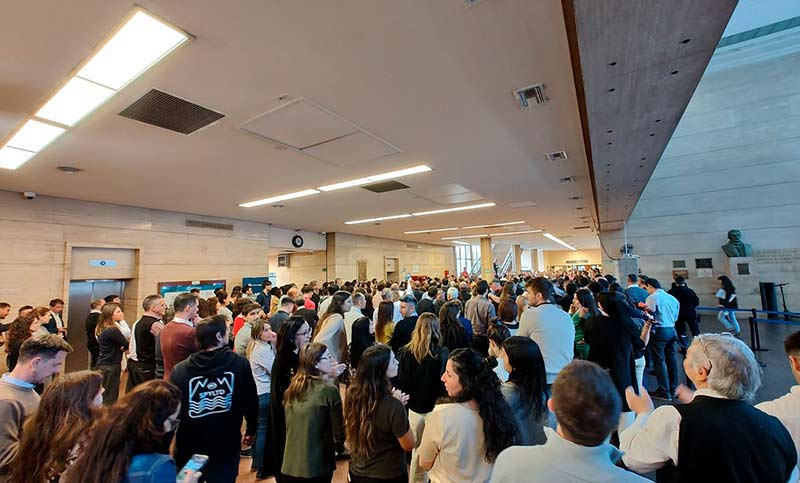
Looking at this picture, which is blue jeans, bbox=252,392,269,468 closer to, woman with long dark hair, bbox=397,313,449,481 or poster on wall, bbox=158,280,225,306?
woman with long dark hair, bbox=397,313,449,481

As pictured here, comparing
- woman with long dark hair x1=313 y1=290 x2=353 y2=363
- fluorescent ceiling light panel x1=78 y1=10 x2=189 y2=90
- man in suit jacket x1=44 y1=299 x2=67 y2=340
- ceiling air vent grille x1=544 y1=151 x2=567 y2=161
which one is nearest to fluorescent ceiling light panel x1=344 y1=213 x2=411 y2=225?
ceiling air vent grille x1=544 y1=151 x2=567 y2=161

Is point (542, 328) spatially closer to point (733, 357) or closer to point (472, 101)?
point (733, 357)

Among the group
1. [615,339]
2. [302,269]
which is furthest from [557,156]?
[302,269]

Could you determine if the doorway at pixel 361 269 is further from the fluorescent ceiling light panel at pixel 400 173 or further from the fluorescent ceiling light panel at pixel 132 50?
the fluorescent ceiling light panel at pixel 132 50

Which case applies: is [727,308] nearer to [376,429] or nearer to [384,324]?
[384,324]

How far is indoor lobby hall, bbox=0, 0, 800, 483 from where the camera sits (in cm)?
147

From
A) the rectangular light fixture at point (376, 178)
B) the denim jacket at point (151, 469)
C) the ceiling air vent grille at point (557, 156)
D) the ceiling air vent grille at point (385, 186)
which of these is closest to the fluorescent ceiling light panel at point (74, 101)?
the denim jacket at point (151, 469)

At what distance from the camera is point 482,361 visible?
1.86m

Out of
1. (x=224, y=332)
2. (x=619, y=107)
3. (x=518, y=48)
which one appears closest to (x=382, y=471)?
(x=224, y=332)

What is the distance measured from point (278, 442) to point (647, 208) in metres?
15.7

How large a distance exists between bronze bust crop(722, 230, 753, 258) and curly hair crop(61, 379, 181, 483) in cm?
1591

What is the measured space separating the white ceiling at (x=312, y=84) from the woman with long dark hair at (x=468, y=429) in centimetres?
227

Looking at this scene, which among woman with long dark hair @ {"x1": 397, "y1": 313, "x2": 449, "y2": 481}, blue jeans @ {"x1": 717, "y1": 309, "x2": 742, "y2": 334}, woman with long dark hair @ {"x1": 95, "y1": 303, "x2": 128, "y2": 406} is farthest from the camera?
blue jeans @ {"x1": 717, "y1": 309, "x2": 742, "y2": 334}

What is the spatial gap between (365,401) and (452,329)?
193 cm
